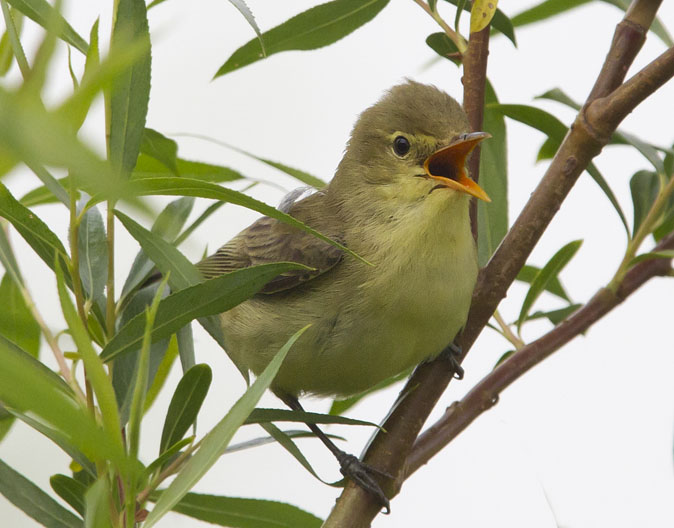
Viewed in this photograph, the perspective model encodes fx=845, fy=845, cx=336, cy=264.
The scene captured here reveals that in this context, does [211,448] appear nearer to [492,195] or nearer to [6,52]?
[6,52]

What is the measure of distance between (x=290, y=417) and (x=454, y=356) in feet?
2.25

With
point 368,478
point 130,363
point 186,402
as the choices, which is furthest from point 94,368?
point 368,478

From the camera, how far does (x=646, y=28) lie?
68.4 inches

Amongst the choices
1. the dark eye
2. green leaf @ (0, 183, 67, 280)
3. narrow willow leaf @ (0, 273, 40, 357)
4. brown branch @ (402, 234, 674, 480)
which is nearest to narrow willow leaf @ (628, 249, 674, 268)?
brown branch @ (402, 234, 674, 480)

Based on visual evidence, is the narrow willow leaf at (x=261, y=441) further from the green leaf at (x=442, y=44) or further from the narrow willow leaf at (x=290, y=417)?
the green leaf at (x=442, y=44)

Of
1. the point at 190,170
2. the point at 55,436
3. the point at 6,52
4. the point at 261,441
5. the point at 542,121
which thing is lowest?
the point at 55,436

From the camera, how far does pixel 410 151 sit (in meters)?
2.33

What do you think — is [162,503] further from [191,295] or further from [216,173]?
[216,173]

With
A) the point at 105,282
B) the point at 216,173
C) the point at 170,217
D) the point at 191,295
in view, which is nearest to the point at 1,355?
the point at 191,295

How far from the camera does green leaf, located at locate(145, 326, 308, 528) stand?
1075 mm

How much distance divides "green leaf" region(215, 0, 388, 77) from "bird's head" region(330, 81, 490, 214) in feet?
1.17

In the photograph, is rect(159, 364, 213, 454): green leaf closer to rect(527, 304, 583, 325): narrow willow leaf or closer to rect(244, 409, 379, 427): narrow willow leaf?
rect(244, 409, 379, 427): narrow willow leaf

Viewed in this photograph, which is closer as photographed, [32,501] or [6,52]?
[32,501]

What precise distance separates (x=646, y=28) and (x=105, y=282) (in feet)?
3.94
